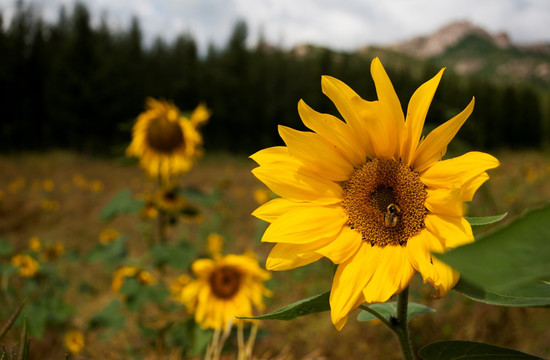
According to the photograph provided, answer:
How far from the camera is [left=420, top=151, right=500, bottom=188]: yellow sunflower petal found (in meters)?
0.55

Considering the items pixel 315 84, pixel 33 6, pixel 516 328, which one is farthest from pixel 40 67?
pixel 516 328

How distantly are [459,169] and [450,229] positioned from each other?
8 cm

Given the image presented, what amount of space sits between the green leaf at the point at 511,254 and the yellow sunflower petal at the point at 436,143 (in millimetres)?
320

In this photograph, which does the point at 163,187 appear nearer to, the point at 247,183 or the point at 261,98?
the point at 247,183

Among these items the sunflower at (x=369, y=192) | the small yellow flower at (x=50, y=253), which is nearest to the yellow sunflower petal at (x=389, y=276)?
the sunflower at (x=369, y=192)

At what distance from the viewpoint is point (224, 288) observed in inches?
73.5

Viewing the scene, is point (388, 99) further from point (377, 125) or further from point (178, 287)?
point (178, 287)

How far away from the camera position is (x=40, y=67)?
19844 millimetres

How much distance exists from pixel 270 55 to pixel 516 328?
30411mm

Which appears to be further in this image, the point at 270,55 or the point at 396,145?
the point at 270,55

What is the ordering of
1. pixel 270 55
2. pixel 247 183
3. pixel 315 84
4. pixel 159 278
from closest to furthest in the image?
→ pixel 159 278, pixel 247 183, pixel 315 84, pixel 270 55

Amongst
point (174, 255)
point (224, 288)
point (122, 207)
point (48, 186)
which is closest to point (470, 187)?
point (224, 288)

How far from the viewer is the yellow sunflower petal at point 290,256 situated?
2.04 ft

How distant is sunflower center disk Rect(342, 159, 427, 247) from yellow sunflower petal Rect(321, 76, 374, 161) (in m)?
0.06
